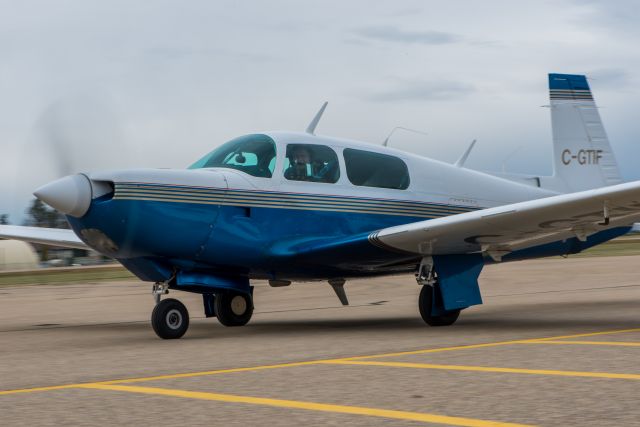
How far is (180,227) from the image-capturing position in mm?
9484

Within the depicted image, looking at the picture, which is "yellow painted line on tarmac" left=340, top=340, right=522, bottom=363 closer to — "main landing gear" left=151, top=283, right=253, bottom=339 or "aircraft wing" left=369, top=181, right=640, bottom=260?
"aircraft wing" left=369, top=181, right=640, bottom=260

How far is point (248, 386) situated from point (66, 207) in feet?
12.6

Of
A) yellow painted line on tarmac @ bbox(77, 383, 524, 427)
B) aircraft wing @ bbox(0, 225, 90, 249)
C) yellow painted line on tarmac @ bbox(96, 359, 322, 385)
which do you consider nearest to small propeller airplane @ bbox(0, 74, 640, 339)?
aircraft wing @ bbox(0, 225, 90, 249)

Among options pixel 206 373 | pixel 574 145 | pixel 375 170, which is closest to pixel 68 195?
pixel 206 373

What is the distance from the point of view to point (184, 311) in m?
9.55

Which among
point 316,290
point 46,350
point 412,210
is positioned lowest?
point 316,290

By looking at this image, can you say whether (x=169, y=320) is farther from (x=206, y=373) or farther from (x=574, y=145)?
(x=574, y=145)

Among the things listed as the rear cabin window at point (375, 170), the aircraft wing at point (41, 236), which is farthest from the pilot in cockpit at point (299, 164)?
the aircraft wing at point (41, 236)

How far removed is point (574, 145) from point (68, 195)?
25.7ft

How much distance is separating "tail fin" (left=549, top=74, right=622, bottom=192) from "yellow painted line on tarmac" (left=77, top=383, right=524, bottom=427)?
926 cm

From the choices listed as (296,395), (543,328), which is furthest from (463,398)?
(543,328)

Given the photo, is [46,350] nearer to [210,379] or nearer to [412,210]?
[210,379]

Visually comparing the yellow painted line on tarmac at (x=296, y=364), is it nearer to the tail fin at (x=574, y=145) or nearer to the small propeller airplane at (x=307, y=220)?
the small propeller airplane at (x=307, y=220)

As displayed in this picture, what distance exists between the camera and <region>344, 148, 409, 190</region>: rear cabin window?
1088 centimetres
